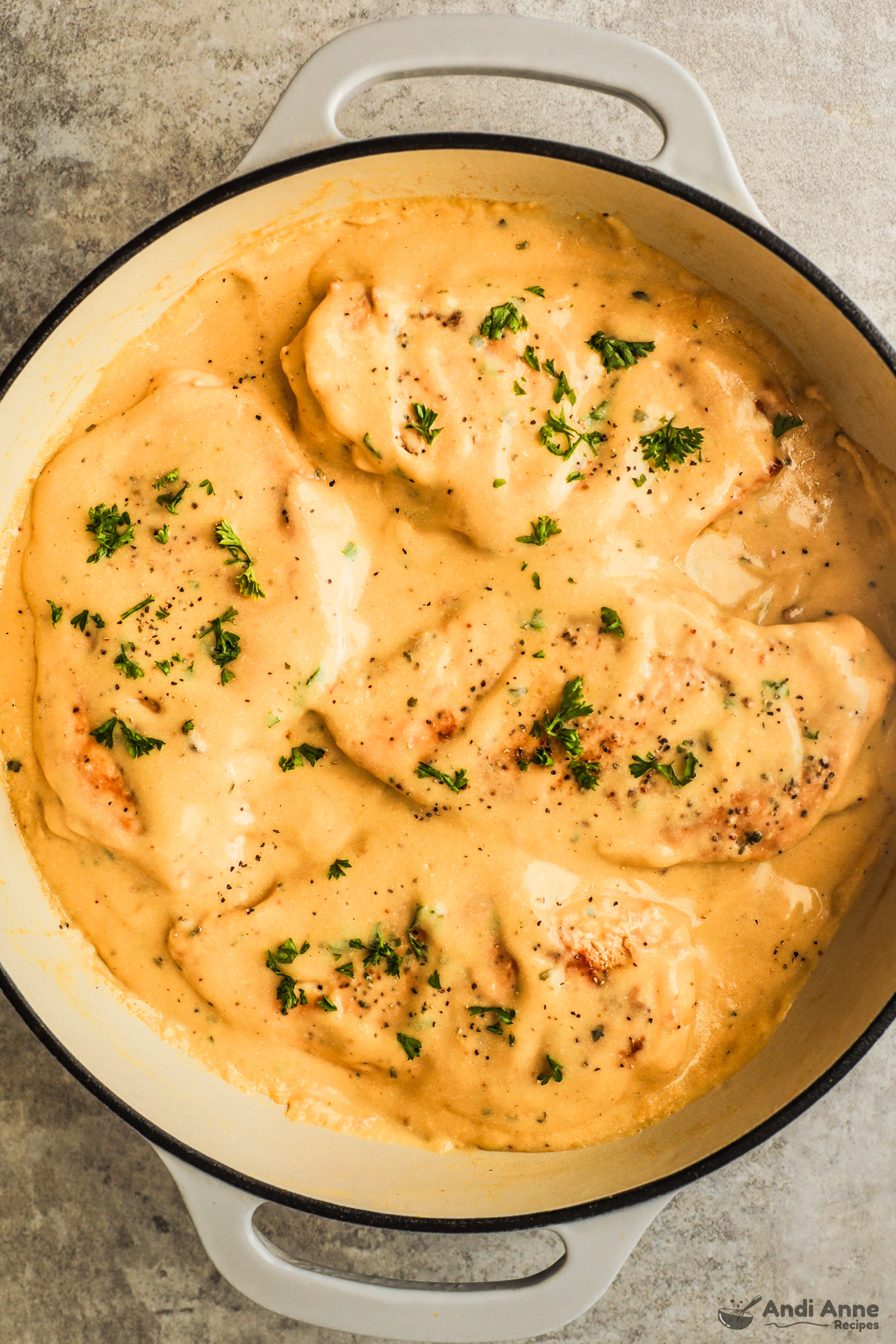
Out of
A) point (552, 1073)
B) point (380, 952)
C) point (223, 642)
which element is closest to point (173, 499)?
point (223, 642)

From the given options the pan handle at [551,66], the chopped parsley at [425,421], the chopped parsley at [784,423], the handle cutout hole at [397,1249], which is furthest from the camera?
the handle cutout hole at [397,1249]

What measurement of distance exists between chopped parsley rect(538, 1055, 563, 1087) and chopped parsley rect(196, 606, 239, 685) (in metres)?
1.00

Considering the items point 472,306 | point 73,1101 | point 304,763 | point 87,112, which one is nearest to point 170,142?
point 87,112

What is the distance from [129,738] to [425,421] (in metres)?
0.86

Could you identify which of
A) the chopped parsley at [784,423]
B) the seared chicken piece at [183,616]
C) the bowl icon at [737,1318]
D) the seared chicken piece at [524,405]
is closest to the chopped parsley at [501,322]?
the seared chicken piece at [524,405]

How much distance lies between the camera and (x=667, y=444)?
1.75m

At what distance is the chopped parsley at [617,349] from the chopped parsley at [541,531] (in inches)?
12.8

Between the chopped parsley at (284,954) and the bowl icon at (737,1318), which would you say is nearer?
the chopped parsley at (284,954)

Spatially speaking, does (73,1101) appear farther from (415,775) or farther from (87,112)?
(87,112)

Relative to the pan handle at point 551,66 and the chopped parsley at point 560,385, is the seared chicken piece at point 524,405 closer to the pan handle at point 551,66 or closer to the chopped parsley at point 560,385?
the chopped parsley at point 560,385

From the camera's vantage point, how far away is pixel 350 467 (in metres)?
1.84

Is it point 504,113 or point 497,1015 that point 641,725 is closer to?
point 497,1015

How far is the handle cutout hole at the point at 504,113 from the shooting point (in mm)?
2029

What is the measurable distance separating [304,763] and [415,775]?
240 mm
